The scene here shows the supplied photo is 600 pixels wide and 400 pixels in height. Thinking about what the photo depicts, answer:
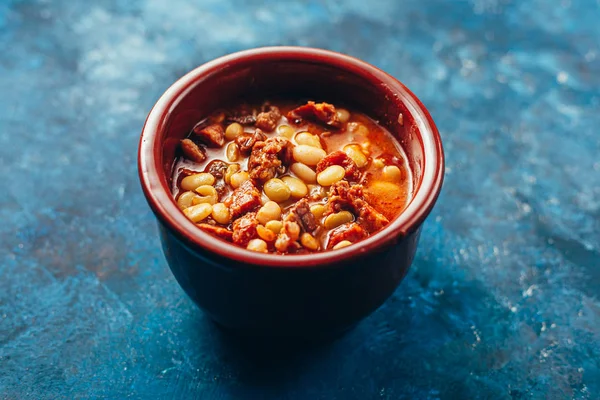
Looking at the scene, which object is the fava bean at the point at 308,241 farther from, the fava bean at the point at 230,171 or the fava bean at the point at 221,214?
the fava bean at the point at 230,171

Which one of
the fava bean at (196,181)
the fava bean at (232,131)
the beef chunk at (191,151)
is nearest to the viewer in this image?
the fava bean at (196,181)

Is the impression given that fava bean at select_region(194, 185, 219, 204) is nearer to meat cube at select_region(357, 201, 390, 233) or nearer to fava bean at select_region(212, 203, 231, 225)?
fava bean at select_region(212, 203, 231, 225)

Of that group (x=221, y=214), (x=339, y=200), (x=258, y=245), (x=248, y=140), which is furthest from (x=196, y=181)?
(x=339, y=200)

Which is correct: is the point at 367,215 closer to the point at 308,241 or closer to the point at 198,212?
the point at 308,241

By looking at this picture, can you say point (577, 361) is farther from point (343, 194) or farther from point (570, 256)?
point (343, 194)

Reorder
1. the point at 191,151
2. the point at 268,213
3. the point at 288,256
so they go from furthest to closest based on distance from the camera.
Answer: the point at 191,151, the point at 268,213, the point at 288,256

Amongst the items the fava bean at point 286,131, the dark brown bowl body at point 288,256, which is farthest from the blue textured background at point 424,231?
the fava bean at point 286,131
